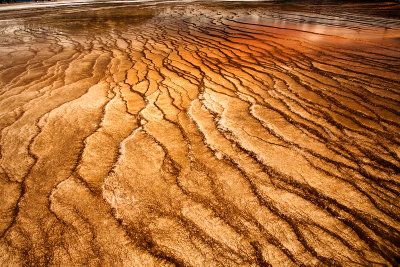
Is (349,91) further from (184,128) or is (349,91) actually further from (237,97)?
(184,128)

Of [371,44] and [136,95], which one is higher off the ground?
[371,44]

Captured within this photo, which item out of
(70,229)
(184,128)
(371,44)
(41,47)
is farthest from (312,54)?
(41,47)

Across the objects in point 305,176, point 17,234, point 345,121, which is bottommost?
point 17,234

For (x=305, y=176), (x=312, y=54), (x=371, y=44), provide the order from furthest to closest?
(x=371, y=44) < (x=312, y=54) < (x=305, y=176)

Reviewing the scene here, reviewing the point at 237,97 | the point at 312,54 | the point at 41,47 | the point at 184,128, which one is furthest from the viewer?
the point at 41,47

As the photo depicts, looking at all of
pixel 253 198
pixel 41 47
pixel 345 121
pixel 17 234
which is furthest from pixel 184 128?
pixel 41 47

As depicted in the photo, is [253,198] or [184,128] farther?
[184,128]
